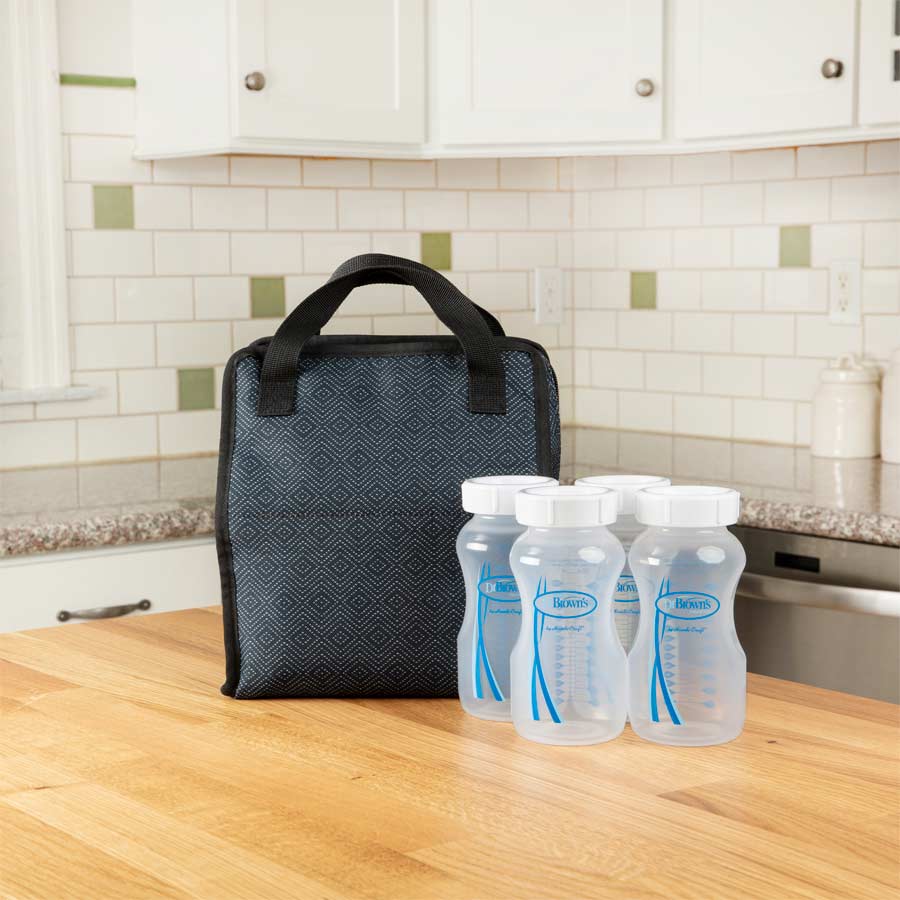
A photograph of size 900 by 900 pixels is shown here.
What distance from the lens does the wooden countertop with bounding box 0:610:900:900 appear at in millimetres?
738

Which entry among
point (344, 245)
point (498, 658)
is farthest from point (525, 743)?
point (344, 245)

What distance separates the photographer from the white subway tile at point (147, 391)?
109 inches

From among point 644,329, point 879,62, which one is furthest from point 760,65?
point 644,329

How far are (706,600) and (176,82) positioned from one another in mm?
2005

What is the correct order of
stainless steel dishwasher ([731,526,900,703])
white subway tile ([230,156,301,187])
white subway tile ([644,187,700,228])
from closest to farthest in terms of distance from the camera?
stainless steel dishwasher ([731,526,900,703])
white subway tile ([230,156,301,187])
white subway tile ([644,187,700,228])

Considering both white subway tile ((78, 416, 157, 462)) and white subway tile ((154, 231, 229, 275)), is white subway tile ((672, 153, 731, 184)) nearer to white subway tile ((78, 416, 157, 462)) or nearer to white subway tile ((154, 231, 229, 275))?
white subway tile ((154, 231, 229, 275))

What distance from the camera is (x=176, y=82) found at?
2641 mm

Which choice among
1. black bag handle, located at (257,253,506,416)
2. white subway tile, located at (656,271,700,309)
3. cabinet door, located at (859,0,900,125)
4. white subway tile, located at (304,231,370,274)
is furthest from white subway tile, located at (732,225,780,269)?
black bag handle, located at (257,253,506,416)

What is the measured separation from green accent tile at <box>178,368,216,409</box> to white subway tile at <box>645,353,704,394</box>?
1.02 metres

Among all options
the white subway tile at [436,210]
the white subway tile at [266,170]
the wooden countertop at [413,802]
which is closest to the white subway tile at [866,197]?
the white subway tile at [436,210]

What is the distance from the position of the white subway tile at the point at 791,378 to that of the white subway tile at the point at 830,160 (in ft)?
1.27

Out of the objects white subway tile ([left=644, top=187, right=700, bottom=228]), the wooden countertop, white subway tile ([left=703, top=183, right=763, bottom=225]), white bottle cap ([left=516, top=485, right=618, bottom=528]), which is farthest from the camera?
white subway tile ([left=644, top=187, right=700, bottom=228])

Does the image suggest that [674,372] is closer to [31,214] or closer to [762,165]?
[762,165]

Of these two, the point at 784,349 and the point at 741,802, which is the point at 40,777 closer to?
the point at 741,802
